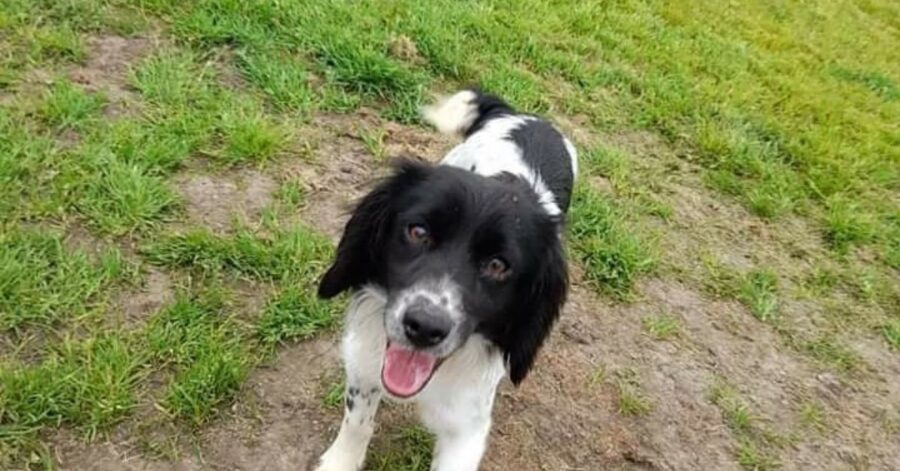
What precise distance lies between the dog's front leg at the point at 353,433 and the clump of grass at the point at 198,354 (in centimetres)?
39

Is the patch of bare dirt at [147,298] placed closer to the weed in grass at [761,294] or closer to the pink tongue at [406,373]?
the pink tongue at [406,373]

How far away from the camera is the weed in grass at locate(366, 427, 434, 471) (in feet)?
8.66

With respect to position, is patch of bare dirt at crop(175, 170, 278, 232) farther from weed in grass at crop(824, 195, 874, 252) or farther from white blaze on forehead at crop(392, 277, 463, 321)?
weed in grass at crop(824, 195, 874, 252)

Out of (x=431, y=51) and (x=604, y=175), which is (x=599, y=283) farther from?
(x=431, y=51)

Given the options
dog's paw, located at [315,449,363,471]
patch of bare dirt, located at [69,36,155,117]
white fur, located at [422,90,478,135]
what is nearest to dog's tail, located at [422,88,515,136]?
white fur, located at [422,90,478,135]

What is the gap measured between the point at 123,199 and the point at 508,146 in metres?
1.43

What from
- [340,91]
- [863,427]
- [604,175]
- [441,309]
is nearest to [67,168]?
[340,91]

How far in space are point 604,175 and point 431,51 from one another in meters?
1.15

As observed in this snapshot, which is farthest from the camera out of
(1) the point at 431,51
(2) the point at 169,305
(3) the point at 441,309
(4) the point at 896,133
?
(4) the point at 896,133

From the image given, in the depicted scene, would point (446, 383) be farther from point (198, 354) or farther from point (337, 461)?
point (198, 354)

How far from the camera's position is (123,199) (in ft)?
10.4

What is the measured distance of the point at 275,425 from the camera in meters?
2.64

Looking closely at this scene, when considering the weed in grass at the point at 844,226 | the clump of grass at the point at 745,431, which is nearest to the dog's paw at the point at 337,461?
the clump of grass at the point at 745,431

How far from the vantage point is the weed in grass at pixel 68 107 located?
3465 millimetres
